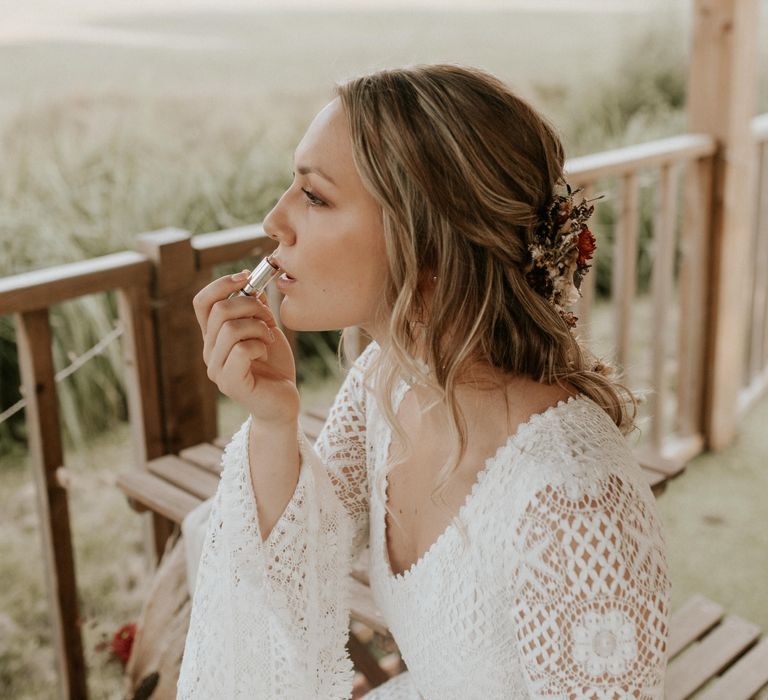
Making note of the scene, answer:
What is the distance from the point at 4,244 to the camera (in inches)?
144

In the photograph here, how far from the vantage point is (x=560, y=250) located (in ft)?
4.06

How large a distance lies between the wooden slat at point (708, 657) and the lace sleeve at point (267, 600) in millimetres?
692

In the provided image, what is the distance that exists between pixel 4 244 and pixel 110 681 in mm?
1775

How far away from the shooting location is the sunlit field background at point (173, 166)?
10.3 ft

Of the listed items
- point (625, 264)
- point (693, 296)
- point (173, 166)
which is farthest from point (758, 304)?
point (173, 166)

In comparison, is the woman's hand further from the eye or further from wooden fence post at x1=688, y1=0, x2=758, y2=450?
wooden fence post at x1=688, y1=0, x2=758, y2=450

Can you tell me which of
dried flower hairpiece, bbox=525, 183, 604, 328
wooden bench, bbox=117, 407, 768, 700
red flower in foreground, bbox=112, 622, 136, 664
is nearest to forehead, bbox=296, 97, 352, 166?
dried flower hairpiece, bbox=525, 183, 604, 328

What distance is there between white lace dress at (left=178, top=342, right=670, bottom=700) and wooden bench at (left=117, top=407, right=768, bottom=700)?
0.68 ft

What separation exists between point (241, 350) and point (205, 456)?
3.01 feet

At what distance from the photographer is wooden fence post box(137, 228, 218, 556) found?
214 centimetres

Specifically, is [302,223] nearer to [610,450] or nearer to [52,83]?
[610,450]

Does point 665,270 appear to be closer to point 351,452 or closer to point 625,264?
point 625,264

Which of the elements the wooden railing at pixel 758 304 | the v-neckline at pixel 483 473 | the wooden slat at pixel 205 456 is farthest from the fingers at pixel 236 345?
the wooden railing at pixel 758 304

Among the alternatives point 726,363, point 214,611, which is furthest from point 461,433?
point 726,363
